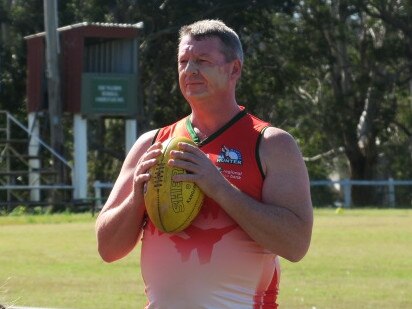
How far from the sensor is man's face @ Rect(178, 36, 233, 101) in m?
5.18

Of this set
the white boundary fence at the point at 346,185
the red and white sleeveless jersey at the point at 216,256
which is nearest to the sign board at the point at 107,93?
the white boundary fence at the point at 346,185

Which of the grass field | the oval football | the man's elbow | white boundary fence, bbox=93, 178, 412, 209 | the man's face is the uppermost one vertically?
the man's face

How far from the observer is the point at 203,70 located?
5172mm

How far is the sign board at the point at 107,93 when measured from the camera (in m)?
40.0

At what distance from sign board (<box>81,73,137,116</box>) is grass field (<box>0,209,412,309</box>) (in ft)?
42.6

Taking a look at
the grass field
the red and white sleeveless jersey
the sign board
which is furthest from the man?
the sign board

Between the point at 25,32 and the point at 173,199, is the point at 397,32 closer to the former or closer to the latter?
the point at 25,32

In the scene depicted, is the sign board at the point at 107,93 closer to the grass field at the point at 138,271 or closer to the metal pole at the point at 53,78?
the metal pole at the point at 53,78

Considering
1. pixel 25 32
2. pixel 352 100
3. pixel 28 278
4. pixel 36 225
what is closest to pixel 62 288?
pixel 28 278

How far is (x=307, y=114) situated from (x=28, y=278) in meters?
47.6

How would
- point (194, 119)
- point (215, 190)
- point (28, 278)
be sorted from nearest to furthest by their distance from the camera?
1. point (215, 190)
2. point (194, 119)
3. point (28, 278)

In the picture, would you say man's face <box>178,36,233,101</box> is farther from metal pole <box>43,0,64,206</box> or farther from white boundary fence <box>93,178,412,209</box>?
metal pole <box>43,0,64,206</box>

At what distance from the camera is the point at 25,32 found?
53750 mm

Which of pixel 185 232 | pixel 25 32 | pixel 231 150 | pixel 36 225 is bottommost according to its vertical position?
pixel 36 225
